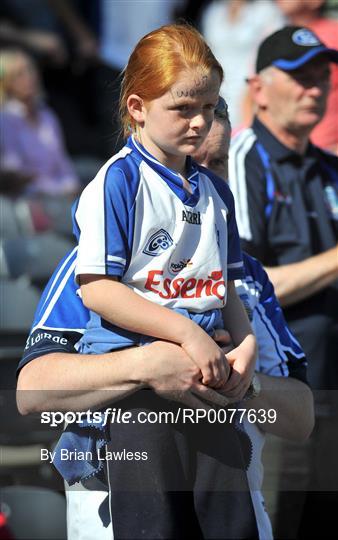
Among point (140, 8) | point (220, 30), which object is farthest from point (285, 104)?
point (140, 8)

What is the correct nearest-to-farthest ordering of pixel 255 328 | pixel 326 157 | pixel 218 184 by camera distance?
pixel 218 184
pixel 255 328
pixel 326 157

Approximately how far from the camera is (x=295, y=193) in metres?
3.55

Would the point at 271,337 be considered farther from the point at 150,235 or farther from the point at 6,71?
the point at 6,71

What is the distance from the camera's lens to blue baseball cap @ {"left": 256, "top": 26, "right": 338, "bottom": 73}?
3.62 m

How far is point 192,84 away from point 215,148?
1.81 ft

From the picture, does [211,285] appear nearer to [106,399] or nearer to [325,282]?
[106,399]

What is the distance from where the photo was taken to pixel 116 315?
221 cm

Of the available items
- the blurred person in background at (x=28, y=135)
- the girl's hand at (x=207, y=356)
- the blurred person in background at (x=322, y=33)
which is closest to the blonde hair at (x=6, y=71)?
the blurred person in background at (x=28, y=135)

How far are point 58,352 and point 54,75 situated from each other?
6827 mm

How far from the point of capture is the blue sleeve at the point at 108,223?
2219mm

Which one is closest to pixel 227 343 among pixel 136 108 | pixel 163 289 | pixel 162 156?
pixel 163 289

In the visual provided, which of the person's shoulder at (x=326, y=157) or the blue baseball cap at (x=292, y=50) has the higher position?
the blue baseball cap at (x=292, y=50)
